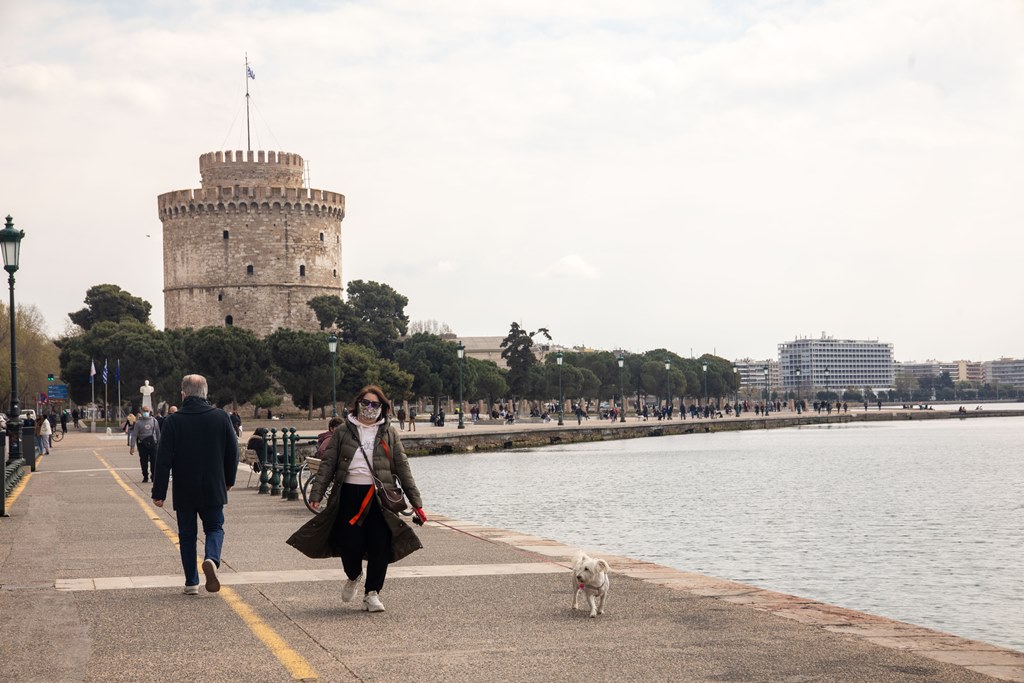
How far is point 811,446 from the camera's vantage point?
73.1 m

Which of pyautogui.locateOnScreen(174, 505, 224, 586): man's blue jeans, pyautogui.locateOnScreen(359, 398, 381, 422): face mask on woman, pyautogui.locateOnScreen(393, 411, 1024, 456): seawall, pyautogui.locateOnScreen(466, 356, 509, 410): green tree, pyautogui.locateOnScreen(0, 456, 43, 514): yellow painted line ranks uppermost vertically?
pyautogui.locateOnScreen(466, 356, 509, 410): green tree

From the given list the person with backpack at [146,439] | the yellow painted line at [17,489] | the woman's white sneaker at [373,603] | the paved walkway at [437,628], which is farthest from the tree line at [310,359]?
the woman's white sneaker at [373,603]

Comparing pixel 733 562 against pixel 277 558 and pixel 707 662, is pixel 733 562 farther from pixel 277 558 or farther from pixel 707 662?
pixel 707 662

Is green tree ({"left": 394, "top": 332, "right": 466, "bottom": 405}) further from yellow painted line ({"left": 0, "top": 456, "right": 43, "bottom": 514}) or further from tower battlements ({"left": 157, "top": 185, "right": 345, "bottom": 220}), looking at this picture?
yellow painted line ({"left": 0, "top": 456, "right": 43, "bottom": 514})

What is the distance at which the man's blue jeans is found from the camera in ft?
31.7

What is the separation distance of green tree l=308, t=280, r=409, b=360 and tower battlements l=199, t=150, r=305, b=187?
9319 millimetres

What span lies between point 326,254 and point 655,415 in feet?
103

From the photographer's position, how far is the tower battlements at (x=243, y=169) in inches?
3784

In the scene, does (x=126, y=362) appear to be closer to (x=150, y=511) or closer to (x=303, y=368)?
(x=303, y=368)

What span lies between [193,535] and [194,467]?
1.72 feet

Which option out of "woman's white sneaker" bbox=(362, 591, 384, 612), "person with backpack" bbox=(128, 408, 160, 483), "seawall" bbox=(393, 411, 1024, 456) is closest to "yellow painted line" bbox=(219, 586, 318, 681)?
"woman's white sneaker" bbox=(362, 591, 384, 612)

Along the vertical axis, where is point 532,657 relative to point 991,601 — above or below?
above

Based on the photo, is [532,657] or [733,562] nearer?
[532,657]

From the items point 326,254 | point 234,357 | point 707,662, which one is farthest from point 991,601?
point 326,254
